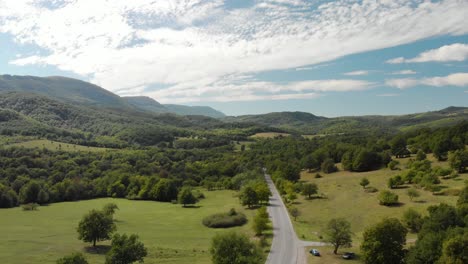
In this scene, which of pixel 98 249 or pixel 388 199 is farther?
pixel 388 199

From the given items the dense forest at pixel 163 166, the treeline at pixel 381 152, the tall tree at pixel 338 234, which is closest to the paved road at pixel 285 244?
the tall tree at pixel 338 234

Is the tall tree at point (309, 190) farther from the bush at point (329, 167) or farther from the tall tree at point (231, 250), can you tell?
the tall tree at point (231, 250)

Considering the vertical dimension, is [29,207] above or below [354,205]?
below

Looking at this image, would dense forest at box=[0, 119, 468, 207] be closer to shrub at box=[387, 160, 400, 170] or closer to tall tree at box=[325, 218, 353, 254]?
shrub at box=[387, 160, 400, 170]

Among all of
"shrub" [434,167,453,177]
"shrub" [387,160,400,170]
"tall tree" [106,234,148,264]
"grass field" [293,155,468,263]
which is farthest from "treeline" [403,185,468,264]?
"shrub" [387,160,400,170]

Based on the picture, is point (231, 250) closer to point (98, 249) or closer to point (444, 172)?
point (98, 249)

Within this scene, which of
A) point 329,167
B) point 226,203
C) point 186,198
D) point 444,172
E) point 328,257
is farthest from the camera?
point 329,167

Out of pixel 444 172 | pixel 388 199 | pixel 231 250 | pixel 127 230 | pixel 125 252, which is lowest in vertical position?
pixel 127 230

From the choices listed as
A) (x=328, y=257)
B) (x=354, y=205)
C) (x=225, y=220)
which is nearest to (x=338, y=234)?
(x=328, y=257)
